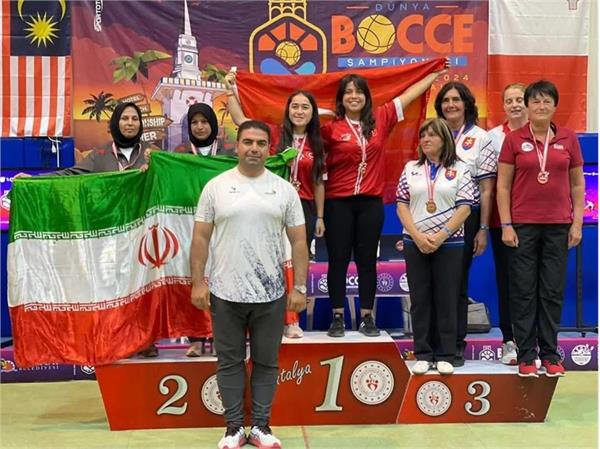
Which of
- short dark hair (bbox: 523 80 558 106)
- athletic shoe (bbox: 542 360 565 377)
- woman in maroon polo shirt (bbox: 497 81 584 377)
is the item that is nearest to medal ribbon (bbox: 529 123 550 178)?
woman in maroon polo shirt (bbox: 497 81 584 377)

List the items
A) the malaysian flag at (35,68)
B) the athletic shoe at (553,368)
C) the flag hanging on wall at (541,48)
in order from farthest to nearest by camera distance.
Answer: the flag hanging on wall at (541,48) < the malaysian flag at (35,68) < the athletic shoe at (553,368)

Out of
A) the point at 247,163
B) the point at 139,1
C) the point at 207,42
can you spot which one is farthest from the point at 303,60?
the point at 247,163

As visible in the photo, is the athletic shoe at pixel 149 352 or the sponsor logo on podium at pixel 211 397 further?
the athletic shoe at pixel 149 352

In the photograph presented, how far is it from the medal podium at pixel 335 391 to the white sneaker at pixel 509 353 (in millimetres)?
239

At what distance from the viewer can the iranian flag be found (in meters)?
4.29

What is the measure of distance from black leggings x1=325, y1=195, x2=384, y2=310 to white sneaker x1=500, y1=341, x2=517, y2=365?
0.95 meters

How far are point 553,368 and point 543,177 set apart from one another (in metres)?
1.05

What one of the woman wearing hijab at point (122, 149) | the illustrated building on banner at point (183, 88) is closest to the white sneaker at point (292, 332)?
the woman wearing hijab at point (122, 149)

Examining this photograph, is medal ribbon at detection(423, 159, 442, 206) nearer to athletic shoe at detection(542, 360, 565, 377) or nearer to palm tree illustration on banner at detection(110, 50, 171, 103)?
athletic shoe at detection(542, 360, 565, 377)

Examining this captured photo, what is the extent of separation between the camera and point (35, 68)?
6.19 metres

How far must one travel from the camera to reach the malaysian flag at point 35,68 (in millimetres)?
6152

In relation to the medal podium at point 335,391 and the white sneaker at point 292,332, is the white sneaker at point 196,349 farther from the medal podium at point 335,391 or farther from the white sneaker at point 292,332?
the white sneaker at point 292,332

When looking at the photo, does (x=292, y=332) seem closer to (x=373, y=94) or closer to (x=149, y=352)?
(x=149, y=352)

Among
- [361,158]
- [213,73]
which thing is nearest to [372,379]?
[361,158]
